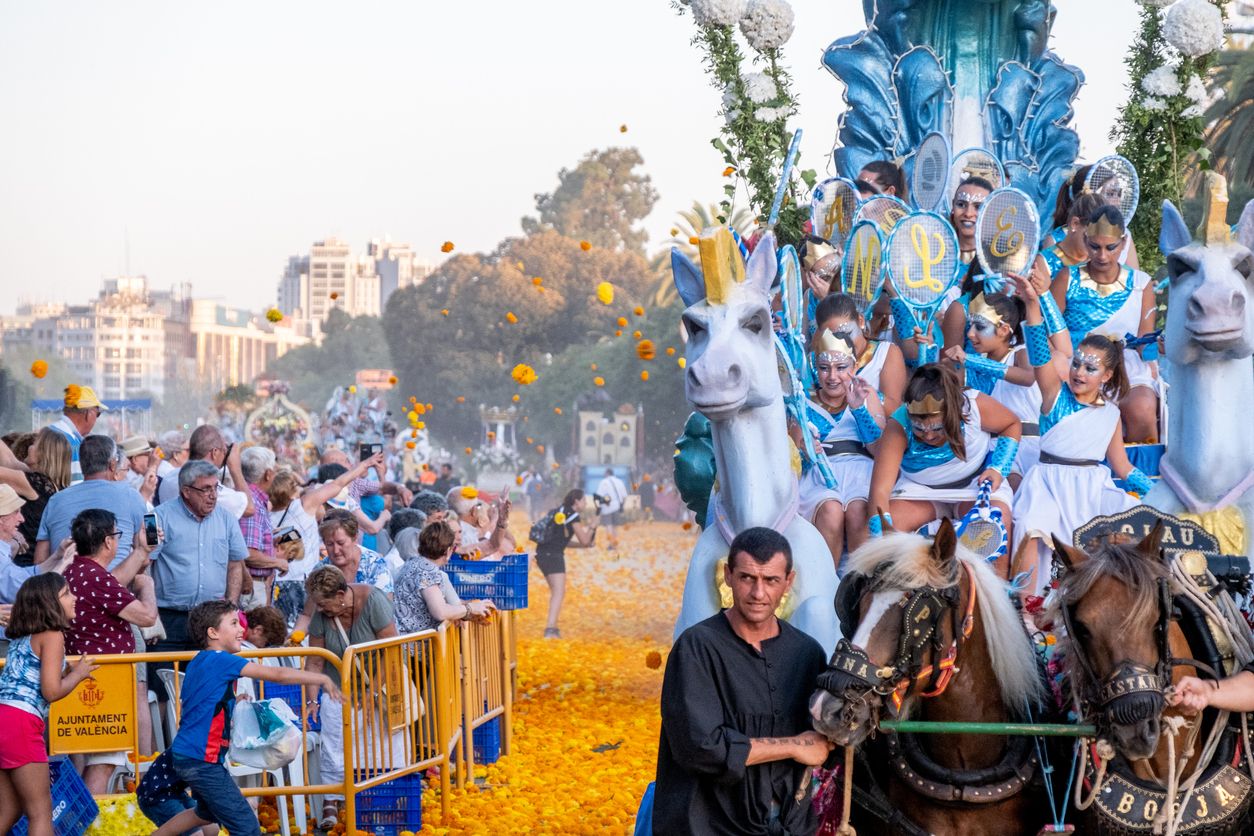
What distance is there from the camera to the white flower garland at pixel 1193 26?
9.85 metres

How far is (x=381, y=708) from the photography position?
830 centimetres

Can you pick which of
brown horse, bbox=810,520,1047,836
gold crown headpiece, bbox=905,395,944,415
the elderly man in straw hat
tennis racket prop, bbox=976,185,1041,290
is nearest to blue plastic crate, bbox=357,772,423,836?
gold crown headpiece, bbox=905,395,944,415

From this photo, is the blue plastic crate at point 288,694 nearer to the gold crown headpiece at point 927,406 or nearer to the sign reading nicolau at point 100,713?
the sign reading nicolau at point 100,713

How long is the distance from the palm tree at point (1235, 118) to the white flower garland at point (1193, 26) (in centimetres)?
1227

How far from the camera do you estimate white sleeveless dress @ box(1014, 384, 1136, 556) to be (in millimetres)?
7785

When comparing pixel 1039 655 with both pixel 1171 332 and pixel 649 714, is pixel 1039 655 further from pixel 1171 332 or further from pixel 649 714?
pixel 649 714

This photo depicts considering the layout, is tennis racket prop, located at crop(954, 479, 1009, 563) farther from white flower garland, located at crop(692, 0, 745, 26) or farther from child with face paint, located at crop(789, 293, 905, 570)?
white flower garland, located at crop(692, 0, 745, 26)

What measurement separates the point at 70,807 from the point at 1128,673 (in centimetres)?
482

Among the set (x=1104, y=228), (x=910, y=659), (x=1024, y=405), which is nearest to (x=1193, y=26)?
(x=1104, y=228)

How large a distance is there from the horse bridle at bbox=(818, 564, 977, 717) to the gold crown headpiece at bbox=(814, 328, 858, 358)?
140 inches

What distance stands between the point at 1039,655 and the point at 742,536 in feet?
3.82

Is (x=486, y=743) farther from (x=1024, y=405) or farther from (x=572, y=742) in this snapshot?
(x=1024, y=405)

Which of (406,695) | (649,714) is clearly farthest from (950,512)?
(649,714)

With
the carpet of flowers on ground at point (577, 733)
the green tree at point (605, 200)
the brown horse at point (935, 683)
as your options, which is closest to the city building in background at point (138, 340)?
the green tree at point (605, 200)
